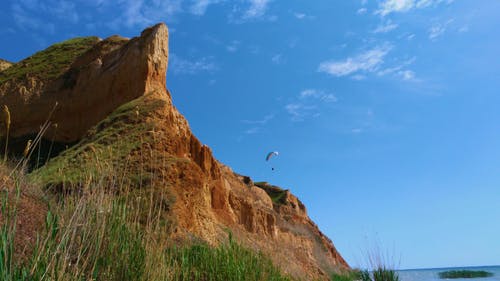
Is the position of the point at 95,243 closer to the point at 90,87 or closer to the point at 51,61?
the point at 90,87

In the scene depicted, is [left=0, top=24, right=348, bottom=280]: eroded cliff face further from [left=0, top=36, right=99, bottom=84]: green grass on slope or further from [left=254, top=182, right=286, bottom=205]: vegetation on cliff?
[left=254, top=182, right=286, bottom=205]: vegetation on cliff

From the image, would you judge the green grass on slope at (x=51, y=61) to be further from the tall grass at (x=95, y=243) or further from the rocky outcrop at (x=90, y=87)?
the tall grass at (x=95, y=243)

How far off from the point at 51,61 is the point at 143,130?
17.8 metres

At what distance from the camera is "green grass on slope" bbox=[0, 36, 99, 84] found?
88.9 ft

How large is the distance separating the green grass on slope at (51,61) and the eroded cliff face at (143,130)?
113cm

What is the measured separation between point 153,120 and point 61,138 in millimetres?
9494

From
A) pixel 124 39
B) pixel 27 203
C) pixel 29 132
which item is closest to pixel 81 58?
pixel 124 39

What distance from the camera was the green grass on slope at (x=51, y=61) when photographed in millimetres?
27094

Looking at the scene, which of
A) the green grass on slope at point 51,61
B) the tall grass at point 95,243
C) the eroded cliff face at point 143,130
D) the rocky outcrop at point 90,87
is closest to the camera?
the tall grass at point 95,243

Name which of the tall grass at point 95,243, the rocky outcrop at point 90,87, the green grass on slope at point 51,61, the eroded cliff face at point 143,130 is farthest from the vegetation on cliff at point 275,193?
the tall grass at point 95,243

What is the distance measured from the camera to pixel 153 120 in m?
15.5

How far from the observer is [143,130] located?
48.4 ft

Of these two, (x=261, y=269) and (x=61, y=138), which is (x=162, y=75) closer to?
(x=61, y=138)

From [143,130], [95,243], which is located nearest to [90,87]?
[143,130]
